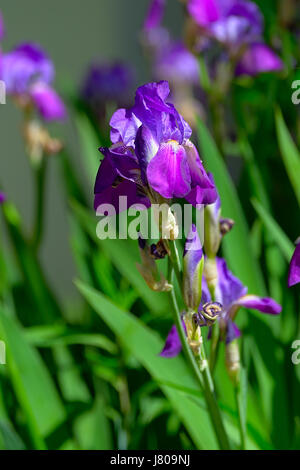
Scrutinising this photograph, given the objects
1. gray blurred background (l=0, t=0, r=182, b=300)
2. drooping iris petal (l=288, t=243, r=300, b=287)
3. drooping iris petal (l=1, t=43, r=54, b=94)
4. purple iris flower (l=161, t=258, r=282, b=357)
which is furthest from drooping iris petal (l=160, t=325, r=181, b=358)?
gray blurred background (l=0, t=0, r=182, b=300)

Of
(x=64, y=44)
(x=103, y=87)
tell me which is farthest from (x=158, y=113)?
(x=64, y=44)

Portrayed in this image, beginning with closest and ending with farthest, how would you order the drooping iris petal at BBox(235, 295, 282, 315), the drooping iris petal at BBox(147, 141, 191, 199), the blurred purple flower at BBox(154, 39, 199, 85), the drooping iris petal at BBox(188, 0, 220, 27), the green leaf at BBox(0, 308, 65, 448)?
Result: the drooping iris petal at BBox(147, 141, 191, 199) → the drooping iris petal at BBox(235, 295, 282, 315) → the green leaf at BBox(0, 308, 65, 448) → the drooping iris petal at BBox(188, 0, 220, 27) → the blurred purple flower at BBox(154, 39, 199, 85)

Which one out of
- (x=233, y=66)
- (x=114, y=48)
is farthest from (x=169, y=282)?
(x=114, y=48)

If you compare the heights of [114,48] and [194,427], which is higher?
[114,48]

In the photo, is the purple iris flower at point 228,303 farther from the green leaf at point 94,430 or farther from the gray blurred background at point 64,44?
the gray blurred background at point 64,44

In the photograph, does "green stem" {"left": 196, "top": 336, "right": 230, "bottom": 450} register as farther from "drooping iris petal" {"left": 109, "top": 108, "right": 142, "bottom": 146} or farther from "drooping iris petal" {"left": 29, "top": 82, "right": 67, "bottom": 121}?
"drooping iris petal" {"left": 29, "top": 82, "right": 67, "bottom": 121}
